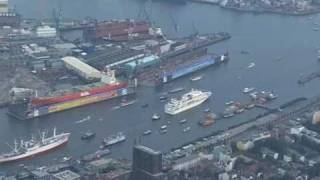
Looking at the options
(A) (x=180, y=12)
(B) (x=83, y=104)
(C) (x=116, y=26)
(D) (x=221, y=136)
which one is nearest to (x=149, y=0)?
(A) (x=180, y=12)

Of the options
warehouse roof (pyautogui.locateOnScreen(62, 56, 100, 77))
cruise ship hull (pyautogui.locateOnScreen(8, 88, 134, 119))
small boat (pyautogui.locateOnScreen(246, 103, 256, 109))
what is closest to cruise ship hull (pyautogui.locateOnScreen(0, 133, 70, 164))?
cruise ship hull (pyautogui.locateOnScreen(8, 88, 134, 119))

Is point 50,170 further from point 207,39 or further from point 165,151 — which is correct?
point 207,39

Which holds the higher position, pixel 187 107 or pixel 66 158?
pixel 187 107

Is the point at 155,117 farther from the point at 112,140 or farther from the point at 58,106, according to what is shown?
the point at 58,106

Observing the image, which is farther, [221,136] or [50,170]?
[221,136]

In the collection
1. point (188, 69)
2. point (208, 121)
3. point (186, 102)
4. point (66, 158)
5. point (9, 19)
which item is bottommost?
point (66, 158)

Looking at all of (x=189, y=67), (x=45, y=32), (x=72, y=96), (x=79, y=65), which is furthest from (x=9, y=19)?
(x=72, y=96)
